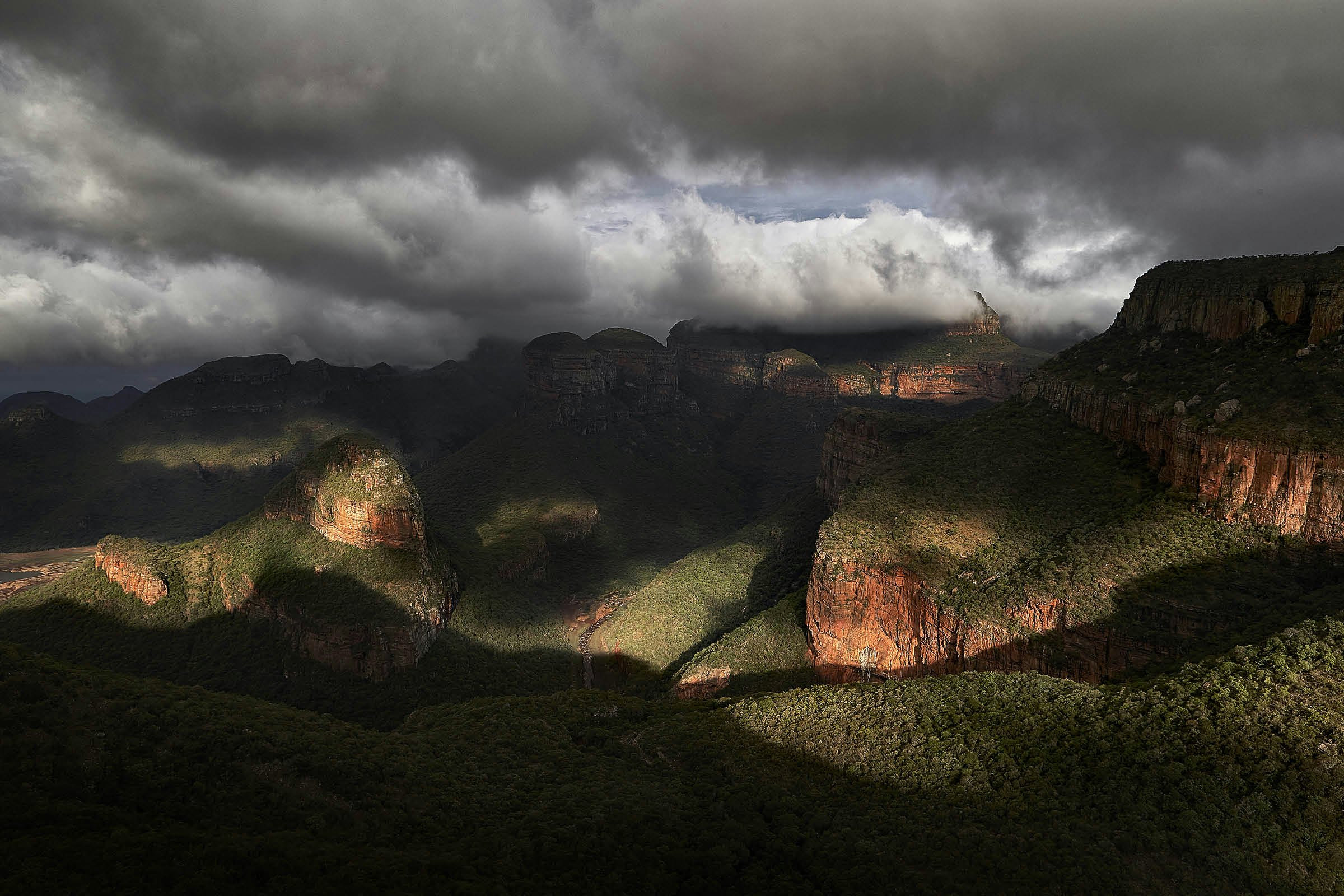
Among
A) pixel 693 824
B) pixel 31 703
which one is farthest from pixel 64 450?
pixel 693 824

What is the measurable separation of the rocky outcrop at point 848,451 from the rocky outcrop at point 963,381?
7717cm

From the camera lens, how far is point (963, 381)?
18225 cm

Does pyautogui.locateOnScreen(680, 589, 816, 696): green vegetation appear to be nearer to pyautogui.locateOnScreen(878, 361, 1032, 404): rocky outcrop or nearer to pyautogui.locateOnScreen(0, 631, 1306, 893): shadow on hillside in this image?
pyautogui.locateOnScreen(0, 631, 1306, 893): shadow on hillside

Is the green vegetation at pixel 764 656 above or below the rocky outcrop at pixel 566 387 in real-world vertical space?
below

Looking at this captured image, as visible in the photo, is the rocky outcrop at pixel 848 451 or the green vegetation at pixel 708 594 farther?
the rocky outcrop at pixel 848 451

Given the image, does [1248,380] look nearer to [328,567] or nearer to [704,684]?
[704,684]

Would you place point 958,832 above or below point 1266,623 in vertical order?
below

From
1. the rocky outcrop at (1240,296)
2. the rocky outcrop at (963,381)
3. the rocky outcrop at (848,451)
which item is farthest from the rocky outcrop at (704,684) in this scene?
the rocky outcrop at (963,381)

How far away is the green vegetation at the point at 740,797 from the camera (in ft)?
77.4

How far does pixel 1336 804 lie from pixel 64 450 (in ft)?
886

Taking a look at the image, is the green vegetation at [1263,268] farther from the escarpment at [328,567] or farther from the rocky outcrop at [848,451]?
the escarpment at [328,567]

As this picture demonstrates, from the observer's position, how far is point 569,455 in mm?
179875

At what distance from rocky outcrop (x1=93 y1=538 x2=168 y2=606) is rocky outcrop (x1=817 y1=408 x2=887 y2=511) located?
94.3 meters

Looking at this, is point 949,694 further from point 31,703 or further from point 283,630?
point 283,630
